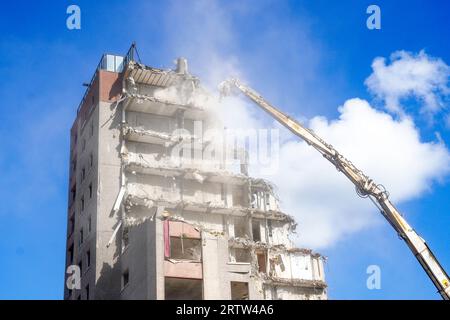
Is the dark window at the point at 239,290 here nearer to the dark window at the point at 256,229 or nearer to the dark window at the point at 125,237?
the dark window at the point at 125,237

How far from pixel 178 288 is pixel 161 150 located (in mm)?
24529

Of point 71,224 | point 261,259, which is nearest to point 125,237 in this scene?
point 71,224

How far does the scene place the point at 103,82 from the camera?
7744 cm

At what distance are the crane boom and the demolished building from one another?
1352 cm

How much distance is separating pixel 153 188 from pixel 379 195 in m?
28.2

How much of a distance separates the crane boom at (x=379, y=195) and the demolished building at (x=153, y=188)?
13516 millimetres

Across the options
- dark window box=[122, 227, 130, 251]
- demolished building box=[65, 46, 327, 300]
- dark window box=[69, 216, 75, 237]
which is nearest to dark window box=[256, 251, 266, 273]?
demolished building box=[65, 46, 327, 300]

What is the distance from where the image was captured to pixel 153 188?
75.0 metres

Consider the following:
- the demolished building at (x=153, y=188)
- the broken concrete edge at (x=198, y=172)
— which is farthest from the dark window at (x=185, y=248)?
the broken concrete edge at (x=198, y=172)

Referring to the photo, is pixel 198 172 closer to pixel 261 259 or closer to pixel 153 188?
pixel 153 188

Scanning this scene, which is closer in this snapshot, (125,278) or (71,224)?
(125,278)
